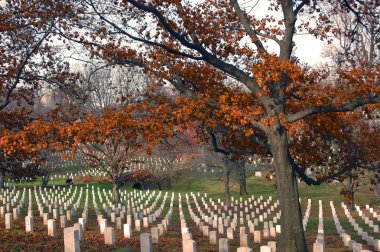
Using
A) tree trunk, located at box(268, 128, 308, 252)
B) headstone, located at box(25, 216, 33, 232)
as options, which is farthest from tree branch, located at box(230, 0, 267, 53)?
headstone, located at box(25, 216, 33, 232)

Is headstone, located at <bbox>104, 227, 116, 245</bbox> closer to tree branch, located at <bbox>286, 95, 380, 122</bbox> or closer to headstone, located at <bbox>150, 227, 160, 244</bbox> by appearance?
headstone, located at <bbox>150, 227, 160, 244</bbox>

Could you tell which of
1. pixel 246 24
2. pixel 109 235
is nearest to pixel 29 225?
pixel 109 235

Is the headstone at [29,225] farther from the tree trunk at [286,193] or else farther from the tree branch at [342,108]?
the tree branch at [342,108]

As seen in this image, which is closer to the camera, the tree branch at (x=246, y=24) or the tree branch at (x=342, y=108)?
the tree branch at (x=342, y=108)

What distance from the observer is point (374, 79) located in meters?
9.70

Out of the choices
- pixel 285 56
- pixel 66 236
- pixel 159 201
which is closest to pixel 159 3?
pixel 285 56

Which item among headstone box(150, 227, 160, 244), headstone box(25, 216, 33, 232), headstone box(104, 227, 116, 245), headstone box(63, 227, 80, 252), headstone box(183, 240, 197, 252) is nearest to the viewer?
headstone box(63, 227, 80, 252)

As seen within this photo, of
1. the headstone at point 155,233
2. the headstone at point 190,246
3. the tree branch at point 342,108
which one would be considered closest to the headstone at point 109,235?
the headstone at point 155,233

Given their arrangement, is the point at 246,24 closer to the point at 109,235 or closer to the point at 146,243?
the point at 109,235

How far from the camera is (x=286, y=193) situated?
1032 centimetres

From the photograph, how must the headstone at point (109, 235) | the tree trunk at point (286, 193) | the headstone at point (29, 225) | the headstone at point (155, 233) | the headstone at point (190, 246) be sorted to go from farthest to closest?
the headstone at point (29, 225), the headstone at point (155, 233), the tree trunk at point (286, 193), the headstone at point (109, 235), the headstone at point (190, 246)

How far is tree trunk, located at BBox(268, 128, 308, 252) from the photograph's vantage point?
10.2 m

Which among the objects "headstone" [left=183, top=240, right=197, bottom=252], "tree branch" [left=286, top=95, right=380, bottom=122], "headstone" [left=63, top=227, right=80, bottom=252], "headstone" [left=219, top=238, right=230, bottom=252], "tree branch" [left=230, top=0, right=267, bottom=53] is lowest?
"headstone" [left=219, top=238, right=230, bottom=252]

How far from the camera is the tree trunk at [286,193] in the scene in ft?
33.3
